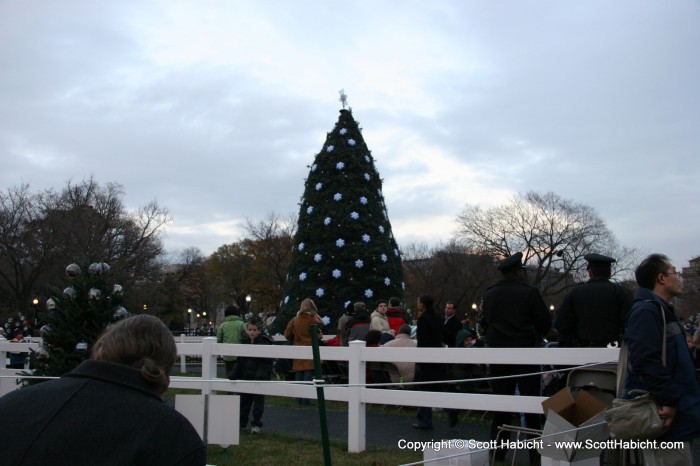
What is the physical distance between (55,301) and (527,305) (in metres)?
6.28

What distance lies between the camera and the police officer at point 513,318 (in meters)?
6.94

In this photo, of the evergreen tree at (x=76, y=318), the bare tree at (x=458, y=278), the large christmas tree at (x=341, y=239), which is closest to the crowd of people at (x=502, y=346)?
the evergreen tree at (x=76, y=318)

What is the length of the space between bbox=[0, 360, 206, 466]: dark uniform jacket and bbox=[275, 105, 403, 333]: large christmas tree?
14.1 m

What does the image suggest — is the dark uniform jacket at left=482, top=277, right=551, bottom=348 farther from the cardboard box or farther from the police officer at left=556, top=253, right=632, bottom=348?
the cardboard box

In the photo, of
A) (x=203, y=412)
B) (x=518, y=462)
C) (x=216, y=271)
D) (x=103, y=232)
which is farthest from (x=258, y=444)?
(x=216, y=271)

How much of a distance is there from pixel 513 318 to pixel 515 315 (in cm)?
4

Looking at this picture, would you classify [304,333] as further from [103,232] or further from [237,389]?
[103,232]

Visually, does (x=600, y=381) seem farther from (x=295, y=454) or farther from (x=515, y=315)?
(x=295, y=454)

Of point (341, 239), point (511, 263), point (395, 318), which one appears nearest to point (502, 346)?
point (511, 263)

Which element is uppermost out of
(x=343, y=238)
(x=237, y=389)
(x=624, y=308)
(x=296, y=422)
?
(x=343, y=238)

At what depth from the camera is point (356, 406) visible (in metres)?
7.55

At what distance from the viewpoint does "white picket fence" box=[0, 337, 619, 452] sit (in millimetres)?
6078

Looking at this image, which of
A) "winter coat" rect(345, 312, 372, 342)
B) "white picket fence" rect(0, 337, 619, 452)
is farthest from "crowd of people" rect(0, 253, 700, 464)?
"winter coat" rect(345, 312, 372, 342)

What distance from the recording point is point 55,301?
890cm
